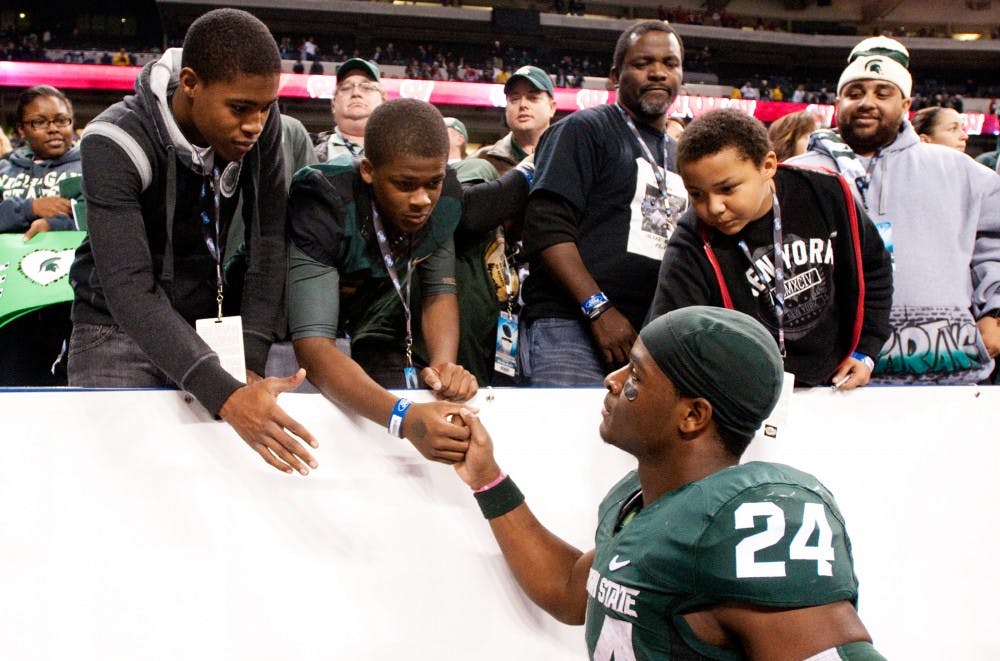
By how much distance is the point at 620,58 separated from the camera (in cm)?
294

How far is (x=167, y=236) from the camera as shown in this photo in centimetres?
209

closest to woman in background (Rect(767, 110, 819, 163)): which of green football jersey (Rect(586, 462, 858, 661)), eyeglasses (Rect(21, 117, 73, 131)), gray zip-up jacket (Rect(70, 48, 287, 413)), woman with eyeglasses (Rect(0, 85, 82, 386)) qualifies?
gray zip-up jacket (Rect(70, 48, 287, 413))

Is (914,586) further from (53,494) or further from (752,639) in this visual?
(53,494)

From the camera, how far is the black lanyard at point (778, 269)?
92.0 inches

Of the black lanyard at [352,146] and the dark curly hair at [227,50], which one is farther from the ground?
the dark curly hair at [227,50]

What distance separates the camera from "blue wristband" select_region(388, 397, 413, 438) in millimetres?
2117

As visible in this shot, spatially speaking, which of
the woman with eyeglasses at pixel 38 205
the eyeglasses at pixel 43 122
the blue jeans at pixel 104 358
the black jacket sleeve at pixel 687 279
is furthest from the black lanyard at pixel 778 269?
the eyeglasses at pixel 43 122

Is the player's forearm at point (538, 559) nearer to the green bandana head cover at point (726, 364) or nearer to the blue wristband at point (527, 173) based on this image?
the green bandana head cover at point (726, 364)

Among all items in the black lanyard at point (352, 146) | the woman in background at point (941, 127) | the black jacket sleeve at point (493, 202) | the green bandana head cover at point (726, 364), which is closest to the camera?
the green bandana head cover at point (726, 364)

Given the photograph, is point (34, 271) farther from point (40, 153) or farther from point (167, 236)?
point (167, 236)

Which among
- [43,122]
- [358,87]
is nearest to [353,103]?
[358,87]

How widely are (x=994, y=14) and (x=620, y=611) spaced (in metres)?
32.4

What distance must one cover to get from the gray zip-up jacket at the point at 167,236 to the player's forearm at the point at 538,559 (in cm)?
72

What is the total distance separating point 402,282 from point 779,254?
3.39ft
